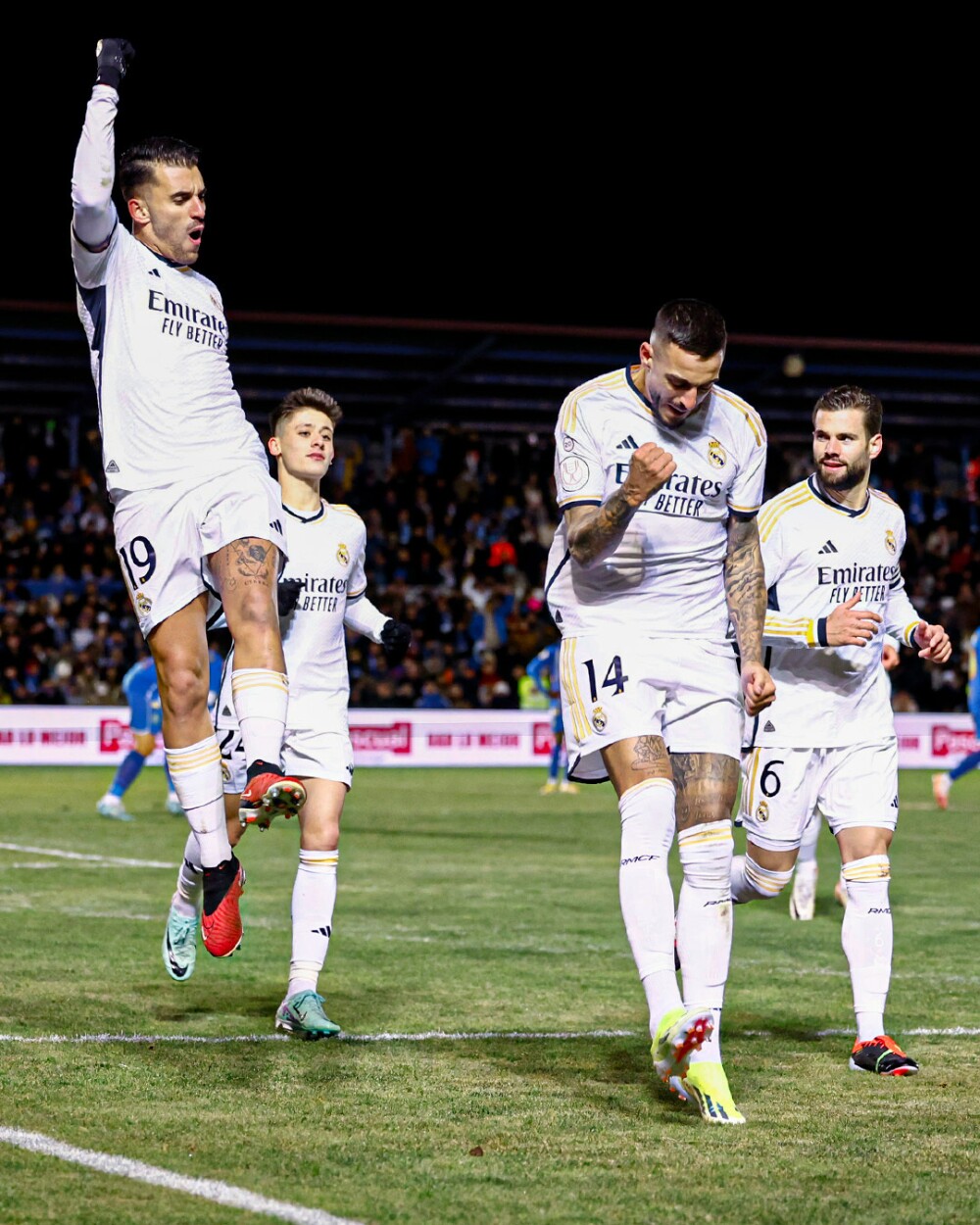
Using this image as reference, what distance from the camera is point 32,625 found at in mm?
28922

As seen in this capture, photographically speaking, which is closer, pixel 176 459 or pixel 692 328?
pixel 692 328

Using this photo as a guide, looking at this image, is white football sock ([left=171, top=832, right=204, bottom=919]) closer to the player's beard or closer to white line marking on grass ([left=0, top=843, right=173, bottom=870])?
the player's beard

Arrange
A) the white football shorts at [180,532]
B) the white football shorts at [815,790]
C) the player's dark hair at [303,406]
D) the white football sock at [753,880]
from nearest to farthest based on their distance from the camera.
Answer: the white football shorts at [180,532] → the white football shorts at [815,790] → the white football sock at [753,880] → the player's dark hair at [303,406]

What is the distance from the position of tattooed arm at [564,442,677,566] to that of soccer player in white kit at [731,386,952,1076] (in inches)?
55.7

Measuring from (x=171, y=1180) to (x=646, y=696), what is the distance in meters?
2.14

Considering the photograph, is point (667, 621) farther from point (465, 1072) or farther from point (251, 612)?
point (465, 1072)

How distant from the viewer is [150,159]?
578 cm

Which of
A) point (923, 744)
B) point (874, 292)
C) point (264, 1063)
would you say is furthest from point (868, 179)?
point (264, 1063)

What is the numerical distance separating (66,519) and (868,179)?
1533 centimetres

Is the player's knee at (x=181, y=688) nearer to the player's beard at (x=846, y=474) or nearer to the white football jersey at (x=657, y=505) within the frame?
the white football jersey at (x=657, y=505)

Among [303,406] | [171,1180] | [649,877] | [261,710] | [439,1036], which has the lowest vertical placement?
[439,1036]

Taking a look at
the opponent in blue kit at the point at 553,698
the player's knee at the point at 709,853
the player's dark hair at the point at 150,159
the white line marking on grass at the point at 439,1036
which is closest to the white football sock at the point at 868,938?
the white line marking on grass at the point at 439,1036

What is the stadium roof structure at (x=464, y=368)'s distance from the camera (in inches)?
1187

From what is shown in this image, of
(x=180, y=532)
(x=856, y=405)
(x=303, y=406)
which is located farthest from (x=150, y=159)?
(x=856, y=405)
